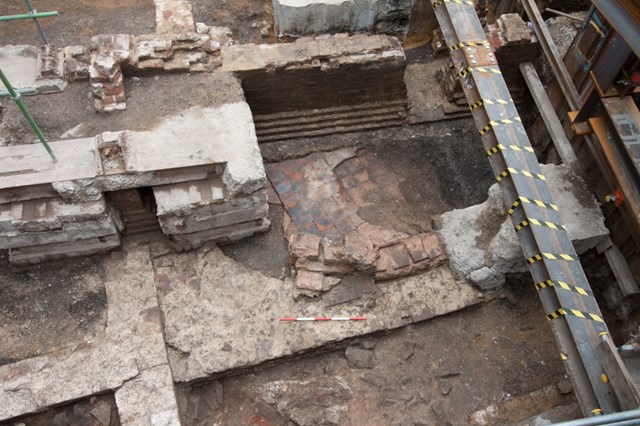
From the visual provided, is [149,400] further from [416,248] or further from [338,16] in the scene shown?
[338,16]

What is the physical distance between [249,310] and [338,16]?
328 centimetres

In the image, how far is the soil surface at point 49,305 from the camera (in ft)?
14.9

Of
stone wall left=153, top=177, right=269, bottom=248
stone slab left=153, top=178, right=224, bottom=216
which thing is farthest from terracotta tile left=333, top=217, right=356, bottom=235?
stone slab left=153, top=178, right=224, bottom=216

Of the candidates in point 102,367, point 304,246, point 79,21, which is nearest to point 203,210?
point 304,246

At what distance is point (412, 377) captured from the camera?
474cm

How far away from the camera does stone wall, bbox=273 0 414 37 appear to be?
5.52m

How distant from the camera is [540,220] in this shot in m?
4.13

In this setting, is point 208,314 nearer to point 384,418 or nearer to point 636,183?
point 384,418

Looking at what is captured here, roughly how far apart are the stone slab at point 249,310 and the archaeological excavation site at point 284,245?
0.02 m

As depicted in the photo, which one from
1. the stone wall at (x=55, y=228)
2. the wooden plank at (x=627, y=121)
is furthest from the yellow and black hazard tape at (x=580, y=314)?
the stone wall at (x=55, y=228)

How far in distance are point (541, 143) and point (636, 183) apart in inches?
57.8

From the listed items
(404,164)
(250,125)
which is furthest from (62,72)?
(404,164)

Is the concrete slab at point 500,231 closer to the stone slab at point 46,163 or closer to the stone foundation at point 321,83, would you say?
the stone foundation at point 321,83

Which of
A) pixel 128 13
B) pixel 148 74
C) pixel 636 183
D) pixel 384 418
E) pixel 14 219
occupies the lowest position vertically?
pixel 384 418
